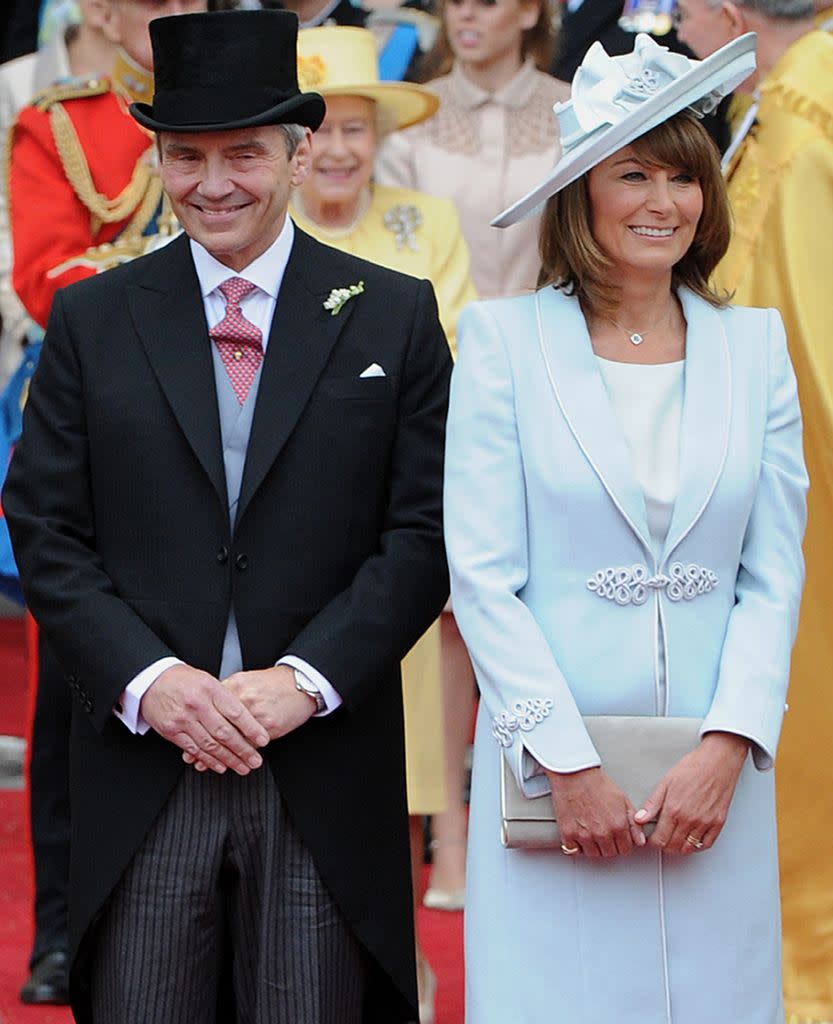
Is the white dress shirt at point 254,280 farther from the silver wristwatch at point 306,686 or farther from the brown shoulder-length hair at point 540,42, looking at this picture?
the brown shoulder-length hair at point 540,42

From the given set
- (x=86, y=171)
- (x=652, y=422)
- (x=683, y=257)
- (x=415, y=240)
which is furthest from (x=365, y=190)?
(x=652, y=422)

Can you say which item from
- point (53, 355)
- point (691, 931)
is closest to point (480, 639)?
point (691, 931)

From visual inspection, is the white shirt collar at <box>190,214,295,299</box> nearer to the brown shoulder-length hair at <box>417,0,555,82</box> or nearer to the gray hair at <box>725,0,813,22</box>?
the gray hair at <box>725,0,813,22</box>

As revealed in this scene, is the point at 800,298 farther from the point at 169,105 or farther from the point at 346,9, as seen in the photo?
the point at 346,9

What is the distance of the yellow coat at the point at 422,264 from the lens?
455 cm

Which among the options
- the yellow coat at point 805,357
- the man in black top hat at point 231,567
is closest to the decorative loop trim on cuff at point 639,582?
the man in black top hat at point 231,567

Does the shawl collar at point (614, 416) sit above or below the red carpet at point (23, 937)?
above

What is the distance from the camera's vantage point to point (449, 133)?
5.85 meters

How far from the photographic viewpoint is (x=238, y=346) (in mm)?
3281

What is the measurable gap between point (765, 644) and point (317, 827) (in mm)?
729

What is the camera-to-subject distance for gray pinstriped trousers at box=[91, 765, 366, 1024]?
10.4 ft

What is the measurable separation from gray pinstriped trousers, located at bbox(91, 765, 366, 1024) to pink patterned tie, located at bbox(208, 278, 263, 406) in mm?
610

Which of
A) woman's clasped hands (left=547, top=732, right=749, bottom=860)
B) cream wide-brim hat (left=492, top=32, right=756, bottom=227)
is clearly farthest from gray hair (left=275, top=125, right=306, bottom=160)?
woman's clasped hands (left=547, top=732, right=749, bottom=860)

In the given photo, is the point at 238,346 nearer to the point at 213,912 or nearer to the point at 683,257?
the point at 683,257
